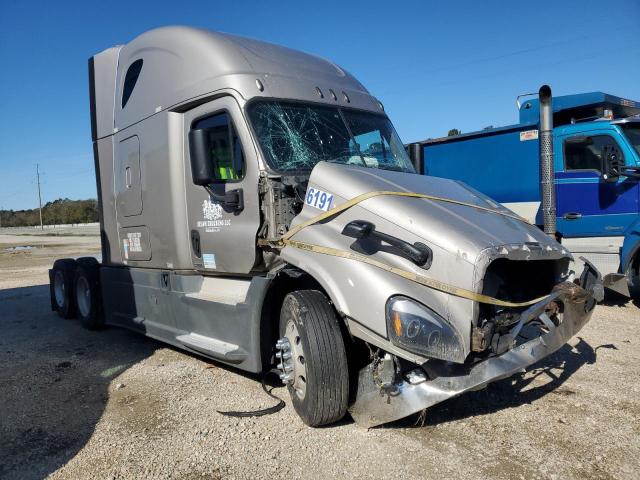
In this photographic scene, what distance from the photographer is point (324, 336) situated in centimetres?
374

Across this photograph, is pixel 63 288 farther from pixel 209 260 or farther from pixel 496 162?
pixel 496 162

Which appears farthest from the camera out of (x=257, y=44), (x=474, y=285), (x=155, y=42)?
(x=155, y=42)

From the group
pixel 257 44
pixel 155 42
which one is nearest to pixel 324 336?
pixel 257 44

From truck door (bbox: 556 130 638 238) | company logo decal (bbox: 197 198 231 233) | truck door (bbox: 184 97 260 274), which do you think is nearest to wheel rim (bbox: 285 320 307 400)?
truck door (bbox: 184 97 260 274)

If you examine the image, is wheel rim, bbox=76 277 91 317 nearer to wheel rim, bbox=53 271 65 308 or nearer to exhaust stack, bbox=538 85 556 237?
wheel rim, bbox=53 271 65 308

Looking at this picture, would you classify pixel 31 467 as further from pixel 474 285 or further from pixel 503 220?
pixel 503 220

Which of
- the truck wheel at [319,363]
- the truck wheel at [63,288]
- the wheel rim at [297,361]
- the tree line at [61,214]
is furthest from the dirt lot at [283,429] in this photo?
the tree line at [61,214]

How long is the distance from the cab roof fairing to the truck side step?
7.30 ft

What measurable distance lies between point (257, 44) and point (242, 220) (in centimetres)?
196

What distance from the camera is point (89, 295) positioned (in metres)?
7.56

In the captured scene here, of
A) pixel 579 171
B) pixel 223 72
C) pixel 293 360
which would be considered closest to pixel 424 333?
pixel 293 360

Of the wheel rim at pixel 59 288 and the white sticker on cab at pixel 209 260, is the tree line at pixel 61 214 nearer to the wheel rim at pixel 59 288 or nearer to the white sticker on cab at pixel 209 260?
the wheel rim at pixel 59 288

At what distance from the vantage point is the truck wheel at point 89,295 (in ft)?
24.7

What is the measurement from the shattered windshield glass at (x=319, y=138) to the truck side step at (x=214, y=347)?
1626 millimetres
